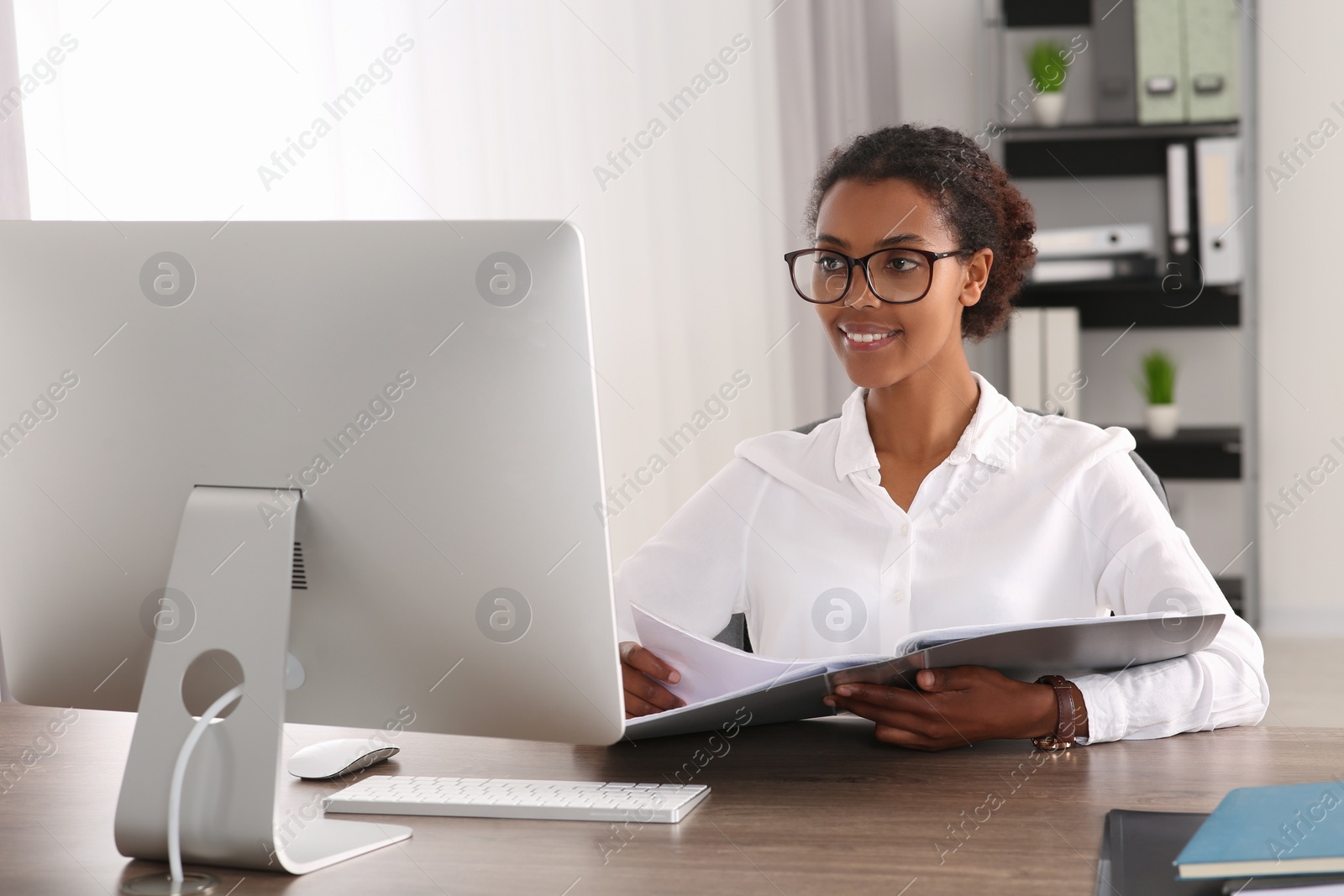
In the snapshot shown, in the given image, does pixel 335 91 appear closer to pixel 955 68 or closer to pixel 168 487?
pixel 168 487

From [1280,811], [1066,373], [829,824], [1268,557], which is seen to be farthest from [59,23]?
[1268,557]

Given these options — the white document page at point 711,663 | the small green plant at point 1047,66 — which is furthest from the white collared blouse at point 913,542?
the small green plant at point 1047,66

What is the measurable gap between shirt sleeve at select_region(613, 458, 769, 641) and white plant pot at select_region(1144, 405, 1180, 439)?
283cm

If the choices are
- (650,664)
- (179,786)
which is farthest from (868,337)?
(179,786)

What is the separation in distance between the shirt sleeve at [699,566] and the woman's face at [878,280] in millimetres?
222

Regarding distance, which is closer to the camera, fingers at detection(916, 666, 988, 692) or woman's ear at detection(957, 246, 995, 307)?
fingers at detection(916, 666, 988, 692)

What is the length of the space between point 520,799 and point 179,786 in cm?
26

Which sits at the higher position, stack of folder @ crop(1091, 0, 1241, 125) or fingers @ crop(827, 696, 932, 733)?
stack of folder @ crop(1091, 0, 1241, 125)

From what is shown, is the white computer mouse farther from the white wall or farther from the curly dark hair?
the white wall

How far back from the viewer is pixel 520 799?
1.03 meters

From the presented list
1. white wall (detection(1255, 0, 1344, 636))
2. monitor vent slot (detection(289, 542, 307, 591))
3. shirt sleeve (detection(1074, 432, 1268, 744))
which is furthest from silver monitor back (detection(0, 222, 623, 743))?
white wall (detection(1255, 0, 1344, 636))

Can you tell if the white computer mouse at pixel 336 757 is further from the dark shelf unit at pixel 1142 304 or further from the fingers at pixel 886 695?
the dark shelf unit at pixel 1142 304

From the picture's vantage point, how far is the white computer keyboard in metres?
1.00

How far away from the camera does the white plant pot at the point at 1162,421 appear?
4.09 metres
